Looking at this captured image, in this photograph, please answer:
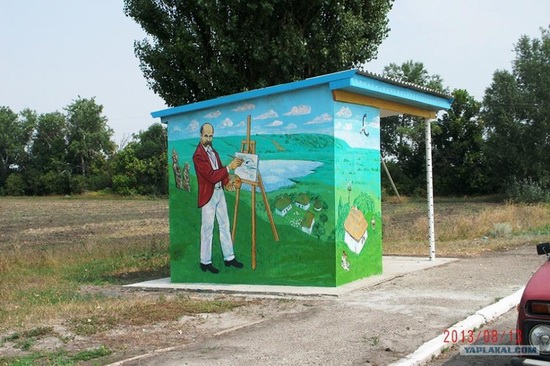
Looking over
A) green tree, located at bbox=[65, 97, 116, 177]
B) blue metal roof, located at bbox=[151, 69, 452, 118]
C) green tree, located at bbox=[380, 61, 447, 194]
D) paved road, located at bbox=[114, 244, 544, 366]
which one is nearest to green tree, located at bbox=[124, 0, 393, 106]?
blue metal roof, located at bbox=[151, 69, 452, 118]

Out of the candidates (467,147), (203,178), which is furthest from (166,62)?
(467,147)

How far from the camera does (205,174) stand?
42.6 ft

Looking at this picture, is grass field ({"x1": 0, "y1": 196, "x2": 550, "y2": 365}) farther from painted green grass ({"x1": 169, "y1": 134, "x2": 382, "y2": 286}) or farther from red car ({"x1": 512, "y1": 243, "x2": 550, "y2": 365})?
red car ({"x1": 512, "y1": 243, "x2": 550, "y2": 365})

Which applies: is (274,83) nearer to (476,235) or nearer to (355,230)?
(355,230)

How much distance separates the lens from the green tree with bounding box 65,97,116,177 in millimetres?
83250

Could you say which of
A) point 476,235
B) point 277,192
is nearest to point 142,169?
point 476,235

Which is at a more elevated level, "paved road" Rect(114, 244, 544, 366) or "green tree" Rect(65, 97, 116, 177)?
"green tree" Rect(65, 97, 116, 177)

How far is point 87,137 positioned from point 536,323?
274 ft

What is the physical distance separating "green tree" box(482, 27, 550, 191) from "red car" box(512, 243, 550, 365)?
152ft

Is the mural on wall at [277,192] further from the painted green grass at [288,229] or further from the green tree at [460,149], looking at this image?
the green tree at [460,149]

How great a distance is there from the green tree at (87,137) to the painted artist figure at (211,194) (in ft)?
235

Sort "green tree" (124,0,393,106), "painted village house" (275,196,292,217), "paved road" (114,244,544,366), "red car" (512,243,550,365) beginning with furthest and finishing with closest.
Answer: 1. "green tree" (124,0,393,106)
2. "painted village house" (275,196,292,217)
3. "paved road" (114,244,544,366)
4. "red car" (512,243,550,365)

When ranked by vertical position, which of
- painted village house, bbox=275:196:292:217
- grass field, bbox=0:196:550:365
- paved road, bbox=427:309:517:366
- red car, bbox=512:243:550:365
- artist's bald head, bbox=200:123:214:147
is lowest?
grass field, bbox=0:196:550:365

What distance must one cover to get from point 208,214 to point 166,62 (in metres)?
6.33
